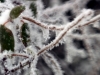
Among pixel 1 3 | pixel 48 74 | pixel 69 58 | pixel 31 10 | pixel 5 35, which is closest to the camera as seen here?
pixel 5 35

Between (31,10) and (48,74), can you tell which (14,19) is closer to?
(31,10)

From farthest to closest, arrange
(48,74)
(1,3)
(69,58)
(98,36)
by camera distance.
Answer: (48,74) < (69,58) < (98,36) < (1,3)

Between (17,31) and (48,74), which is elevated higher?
(17,31)

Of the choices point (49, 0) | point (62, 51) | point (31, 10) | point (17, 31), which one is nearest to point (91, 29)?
point (62, 51)

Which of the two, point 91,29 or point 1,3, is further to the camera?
point 91,29

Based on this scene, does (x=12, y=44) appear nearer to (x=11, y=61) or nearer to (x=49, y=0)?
(x=11, y=61)

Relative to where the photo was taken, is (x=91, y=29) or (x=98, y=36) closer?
(x=98, y=36)

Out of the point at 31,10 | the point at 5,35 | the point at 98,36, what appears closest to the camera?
the point at 5,35

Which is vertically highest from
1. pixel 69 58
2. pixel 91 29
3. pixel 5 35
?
pixel 5 35

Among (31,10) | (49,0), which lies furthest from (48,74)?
(31,10)
